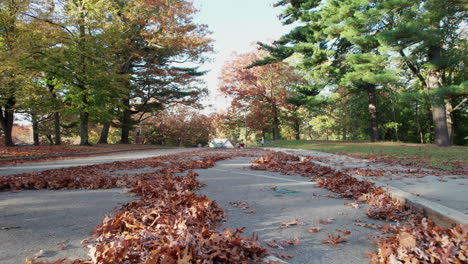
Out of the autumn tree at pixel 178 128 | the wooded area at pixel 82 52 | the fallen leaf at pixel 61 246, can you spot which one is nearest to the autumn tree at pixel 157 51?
the wooded area at pixel 82 52

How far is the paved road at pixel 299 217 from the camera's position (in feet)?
7.63

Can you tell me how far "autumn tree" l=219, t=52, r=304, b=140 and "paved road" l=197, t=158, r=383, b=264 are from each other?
28.3 m

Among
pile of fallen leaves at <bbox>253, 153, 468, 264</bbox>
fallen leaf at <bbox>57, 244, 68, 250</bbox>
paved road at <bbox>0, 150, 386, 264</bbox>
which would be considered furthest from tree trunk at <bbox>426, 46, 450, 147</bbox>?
fallen leaf at <bbox>57, 244, 68, 250</bbox>

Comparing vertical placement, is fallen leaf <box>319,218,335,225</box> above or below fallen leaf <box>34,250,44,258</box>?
below

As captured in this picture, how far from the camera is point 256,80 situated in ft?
109

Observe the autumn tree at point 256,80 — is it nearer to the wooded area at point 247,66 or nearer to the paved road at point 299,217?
Result: the wooded area at point 247,66

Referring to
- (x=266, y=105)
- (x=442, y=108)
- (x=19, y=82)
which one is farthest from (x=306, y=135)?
(x=19, y=82)

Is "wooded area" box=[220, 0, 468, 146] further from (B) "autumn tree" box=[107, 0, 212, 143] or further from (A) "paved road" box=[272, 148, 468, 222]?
(A) "paved road" box=[272, 148, 468, 222]

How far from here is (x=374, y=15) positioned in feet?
53.5

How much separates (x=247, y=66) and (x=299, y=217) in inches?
995

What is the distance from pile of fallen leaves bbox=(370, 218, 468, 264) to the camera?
2.00m

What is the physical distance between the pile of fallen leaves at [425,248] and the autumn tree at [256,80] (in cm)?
3105

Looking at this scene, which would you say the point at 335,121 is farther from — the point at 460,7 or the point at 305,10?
the point at 460,7

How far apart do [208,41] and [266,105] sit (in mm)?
12887
